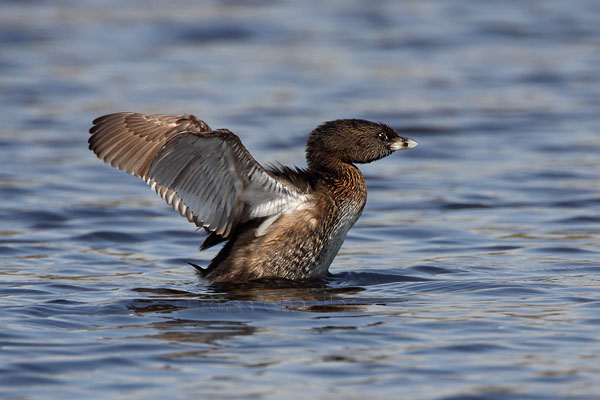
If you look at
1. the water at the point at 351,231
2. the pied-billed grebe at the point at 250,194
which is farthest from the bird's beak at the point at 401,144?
the water at the point at 351,231

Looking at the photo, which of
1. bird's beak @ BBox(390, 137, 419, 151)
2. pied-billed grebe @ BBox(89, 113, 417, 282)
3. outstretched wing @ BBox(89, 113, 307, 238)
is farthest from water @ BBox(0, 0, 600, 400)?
bird's beak @ BBox(390, 137, 419, 151)

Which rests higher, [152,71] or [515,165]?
[152,71]

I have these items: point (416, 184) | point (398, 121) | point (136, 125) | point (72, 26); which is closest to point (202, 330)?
point (136, 125)

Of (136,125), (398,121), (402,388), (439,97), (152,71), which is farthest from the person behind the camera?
(152,71)

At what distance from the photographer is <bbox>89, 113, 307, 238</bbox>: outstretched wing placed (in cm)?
733

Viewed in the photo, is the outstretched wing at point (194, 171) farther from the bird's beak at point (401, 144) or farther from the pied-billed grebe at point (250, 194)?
the bird's beak at point (401, 144)

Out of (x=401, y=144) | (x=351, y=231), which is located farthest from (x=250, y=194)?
(x=351, y=231)

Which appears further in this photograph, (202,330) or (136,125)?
(136,125)

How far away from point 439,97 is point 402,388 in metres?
10.5

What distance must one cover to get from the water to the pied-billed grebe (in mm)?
282

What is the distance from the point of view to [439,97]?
15711 mm

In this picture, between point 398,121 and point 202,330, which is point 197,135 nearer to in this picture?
point 202,330

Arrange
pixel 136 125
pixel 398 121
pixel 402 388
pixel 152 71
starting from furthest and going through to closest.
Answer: pixel 152 71
pixel 398 121
pixel 136 125
pixel 402 388

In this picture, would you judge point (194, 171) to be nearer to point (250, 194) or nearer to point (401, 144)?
point (250, 194)
